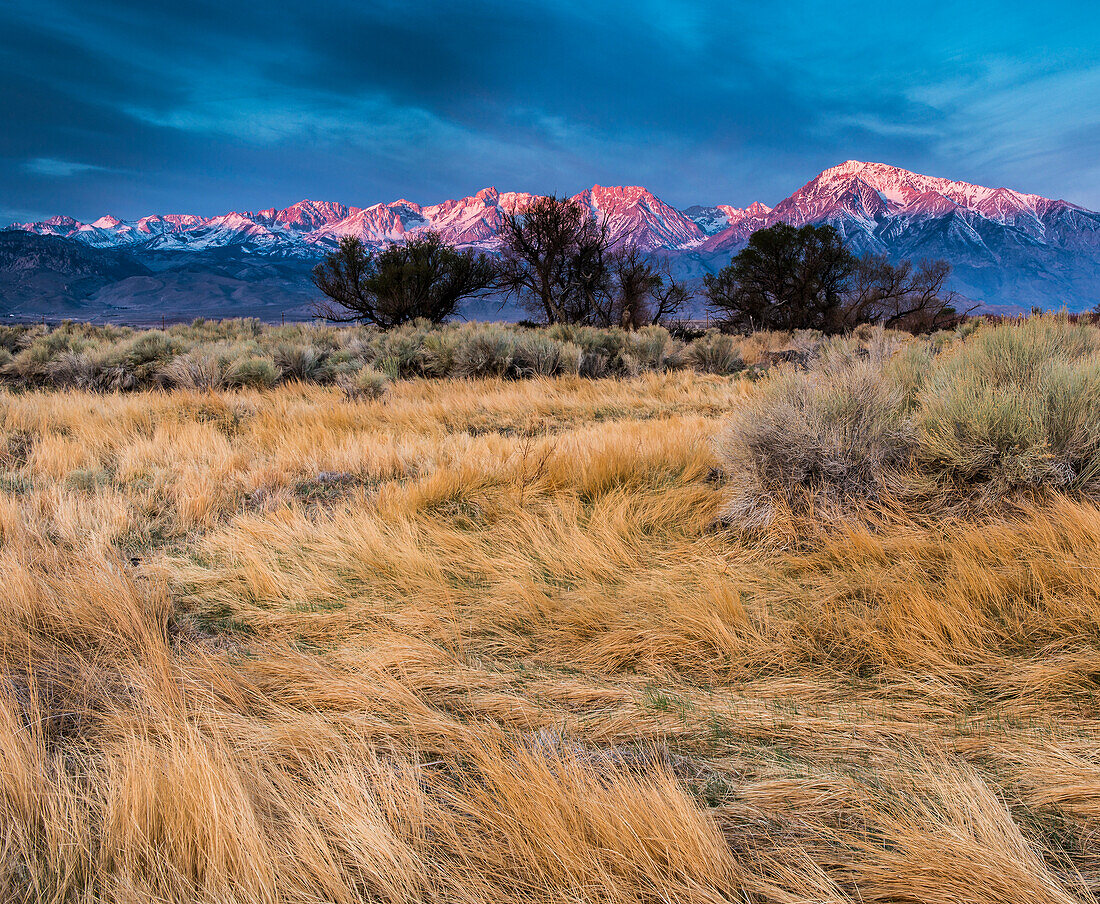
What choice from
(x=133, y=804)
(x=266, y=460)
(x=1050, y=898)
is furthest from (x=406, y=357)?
(x=1050, y=898)

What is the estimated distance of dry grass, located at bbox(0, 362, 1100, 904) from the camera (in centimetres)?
123

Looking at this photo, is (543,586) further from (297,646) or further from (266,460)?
(266,460)

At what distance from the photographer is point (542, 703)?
6.20 feet

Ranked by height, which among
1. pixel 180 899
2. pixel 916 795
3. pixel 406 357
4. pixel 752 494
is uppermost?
pixel 406 357

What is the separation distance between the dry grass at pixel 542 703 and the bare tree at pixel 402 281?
20.7 metres

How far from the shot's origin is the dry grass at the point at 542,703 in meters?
1.23

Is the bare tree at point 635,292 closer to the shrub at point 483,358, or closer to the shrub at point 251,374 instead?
the shrub at point 483,358

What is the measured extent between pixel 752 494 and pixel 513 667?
6.88 ft

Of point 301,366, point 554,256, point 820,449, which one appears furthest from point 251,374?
point 554,256

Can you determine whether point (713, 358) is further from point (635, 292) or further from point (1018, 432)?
point (635, 292)

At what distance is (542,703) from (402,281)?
76.9ft

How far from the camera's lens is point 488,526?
11.8 feet

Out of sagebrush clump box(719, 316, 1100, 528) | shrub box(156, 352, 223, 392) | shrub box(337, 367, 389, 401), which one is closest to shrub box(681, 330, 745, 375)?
shrub box(337, 367, 389, 401)

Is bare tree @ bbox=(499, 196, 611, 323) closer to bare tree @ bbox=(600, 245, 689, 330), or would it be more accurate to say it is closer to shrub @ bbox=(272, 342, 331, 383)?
bare tree @ bbox=(600, 245, 689, 330)
